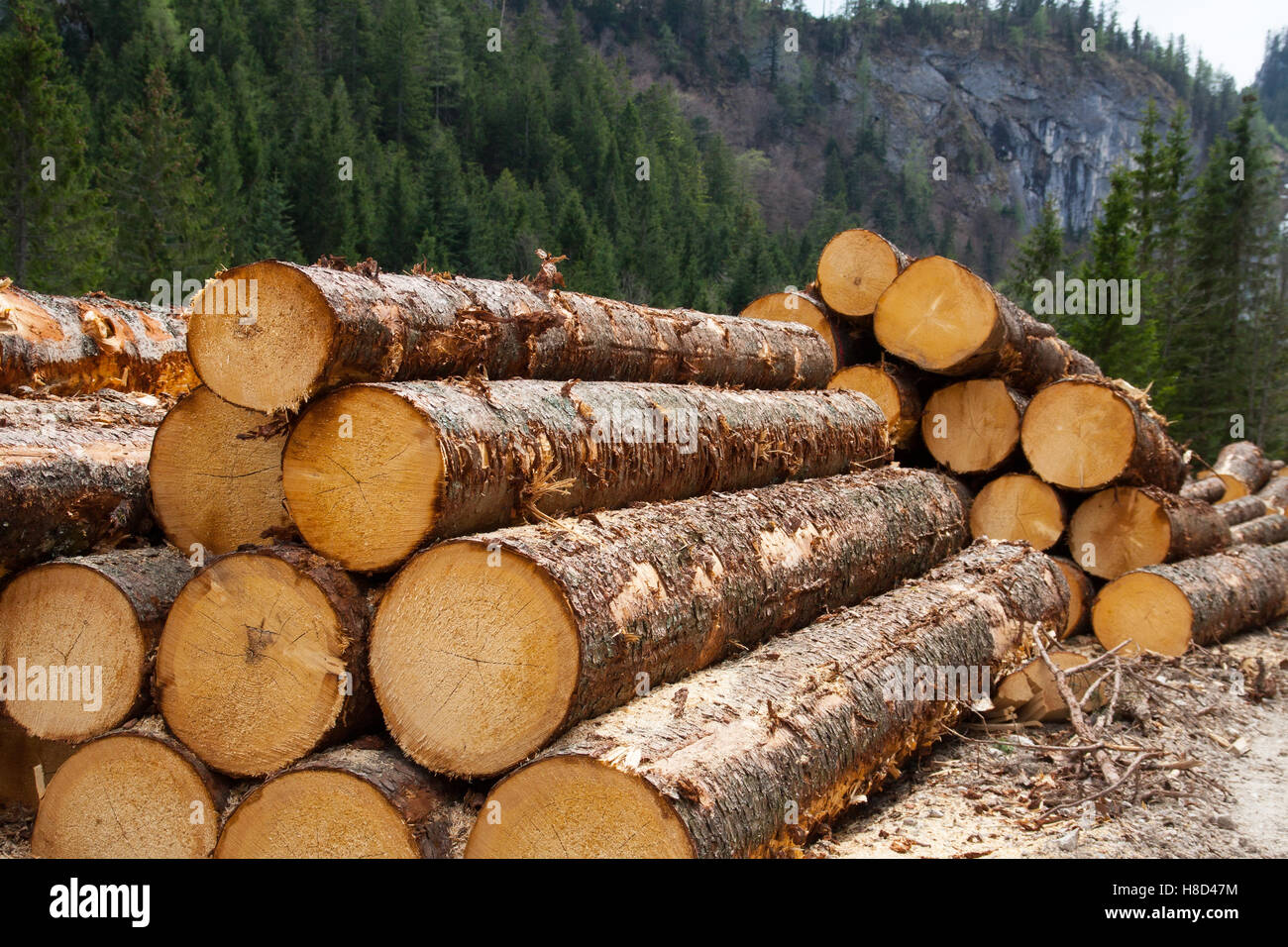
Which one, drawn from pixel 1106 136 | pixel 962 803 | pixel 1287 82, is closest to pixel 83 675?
pixel 962 803

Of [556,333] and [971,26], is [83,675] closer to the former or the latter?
[556,333]

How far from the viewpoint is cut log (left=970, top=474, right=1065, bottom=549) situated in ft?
25.7

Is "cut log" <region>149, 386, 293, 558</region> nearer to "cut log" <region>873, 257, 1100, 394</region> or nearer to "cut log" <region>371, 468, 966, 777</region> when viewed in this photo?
"cut log" <region>371, 468, 966, 777</region>

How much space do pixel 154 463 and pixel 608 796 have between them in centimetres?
247

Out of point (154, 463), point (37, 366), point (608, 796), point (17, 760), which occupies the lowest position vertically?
point (17, 760)

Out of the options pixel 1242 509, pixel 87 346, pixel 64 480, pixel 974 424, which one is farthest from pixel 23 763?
pixel 1242 509

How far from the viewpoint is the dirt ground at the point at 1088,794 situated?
4.13 meters

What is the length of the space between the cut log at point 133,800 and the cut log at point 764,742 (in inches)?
43.2

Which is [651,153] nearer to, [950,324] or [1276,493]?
[1276,493]

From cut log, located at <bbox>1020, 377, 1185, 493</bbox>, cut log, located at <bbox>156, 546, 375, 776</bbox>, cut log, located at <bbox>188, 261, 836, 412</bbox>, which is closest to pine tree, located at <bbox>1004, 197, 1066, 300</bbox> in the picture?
cut log, located at <bbox>1020, 377, 1185, 493</bbox>

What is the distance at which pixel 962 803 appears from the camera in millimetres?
4691

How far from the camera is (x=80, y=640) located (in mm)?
3832

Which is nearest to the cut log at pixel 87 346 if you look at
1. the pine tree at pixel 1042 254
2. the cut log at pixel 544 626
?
the cut log at pixel 544 626
